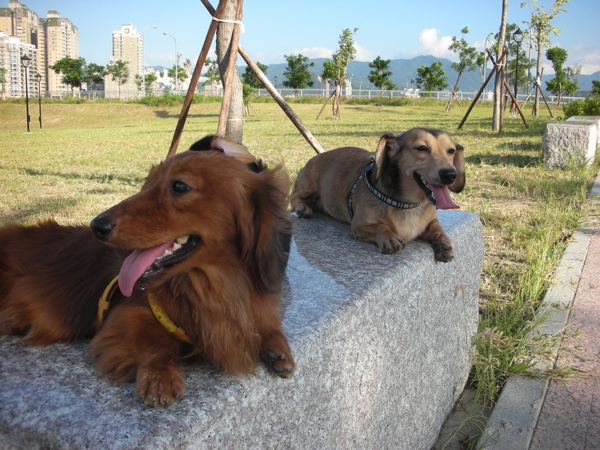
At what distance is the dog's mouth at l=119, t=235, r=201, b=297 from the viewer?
56.2 inches

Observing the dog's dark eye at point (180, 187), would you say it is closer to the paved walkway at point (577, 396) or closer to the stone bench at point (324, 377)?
the stone bench at point (324, 377)

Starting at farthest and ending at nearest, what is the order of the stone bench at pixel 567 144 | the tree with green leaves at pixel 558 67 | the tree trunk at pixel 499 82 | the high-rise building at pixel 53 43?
A: the high-rise building at pixel 53 43
the tree with green leaves at pixel 558 67
the tree trunk at pixel 499 82
the stone bench at pixel 567 144

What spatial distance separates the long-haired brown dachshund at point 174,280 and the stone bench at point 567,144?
27.5 feet

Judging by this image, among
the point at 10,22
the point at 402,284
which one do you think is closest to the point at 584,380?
the point at 402,284

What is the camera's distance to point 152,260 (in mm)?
1451

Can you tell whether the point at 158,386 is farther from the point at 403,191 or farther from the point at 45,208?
the point at 45,208

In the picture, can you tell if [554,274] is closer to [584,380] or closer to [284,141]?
[584,380]

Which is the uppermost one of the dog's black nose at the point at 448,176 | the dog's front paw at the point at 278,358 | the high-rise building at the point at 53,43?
the high-rise building at the point at 53,43

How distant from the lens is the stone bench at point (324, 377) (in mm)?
1226

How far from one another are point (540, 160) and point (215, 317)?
8.99 metres

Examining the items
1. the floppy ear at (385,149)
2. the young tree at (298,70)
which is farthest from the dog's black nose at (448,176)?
the young tree at (298,70)

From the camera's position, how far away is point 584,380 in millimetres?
2979

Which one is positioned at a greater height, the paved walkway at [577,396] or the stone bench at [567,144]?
the stone bench at [567,144]

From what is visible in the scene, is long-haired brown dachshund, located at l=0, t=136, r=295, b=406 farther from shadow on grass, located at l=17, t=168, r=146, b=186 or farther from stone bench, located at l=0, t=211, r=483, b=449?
shadow on grass, located at l=17, t=168, r=146, b=186
